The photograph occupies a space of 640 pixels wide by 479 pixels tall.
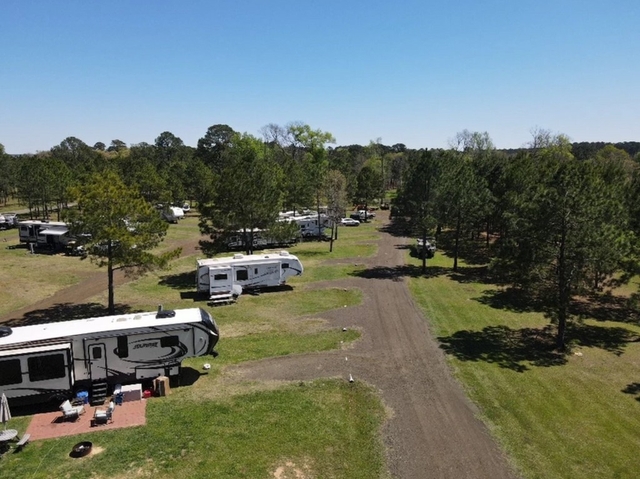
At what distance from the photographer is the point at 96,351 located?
18.8 metres

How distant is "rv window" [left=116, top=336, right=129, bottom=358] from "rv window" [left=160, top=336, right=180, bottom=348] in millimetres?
1441

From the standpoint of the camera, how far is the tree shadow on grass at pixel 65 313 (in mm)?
27969

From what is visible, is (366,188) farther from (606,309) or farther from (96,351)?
(96,351)

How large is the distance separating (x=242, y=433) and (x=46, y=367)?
28.5ft

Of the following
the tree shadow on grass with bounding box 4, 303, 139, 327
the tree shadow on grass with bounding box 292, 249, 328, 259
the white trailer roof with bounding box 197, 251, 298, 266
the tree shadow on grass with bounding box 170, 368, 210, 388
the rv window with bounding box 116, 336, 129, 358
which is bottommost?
the tree shadow on grass with bounding box 170, 368, 210, 388

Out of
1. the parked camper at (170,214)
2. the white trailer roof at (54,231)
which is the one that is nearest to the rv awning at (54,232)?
the white trailer roof at (54,231)

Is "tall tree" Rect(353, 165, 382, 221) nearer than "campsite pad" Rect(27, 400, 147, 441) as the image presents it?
No

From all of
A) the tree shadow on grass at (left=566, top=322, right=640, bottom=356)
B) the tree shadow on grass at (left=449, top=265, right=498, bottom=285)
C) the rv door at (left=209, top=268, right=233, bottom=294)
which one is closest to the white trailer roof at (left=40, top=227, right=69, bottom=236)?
the rv door at (left=209, top=268, right=233, bottom=294)

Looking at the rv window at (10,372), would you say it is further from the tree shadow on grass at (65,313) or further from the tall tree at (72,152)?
the tall tree at (72,152)

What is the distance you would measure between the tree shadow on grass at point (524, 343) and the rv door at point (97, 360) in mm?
17321

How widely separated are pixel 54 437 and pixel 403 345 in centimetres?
1728

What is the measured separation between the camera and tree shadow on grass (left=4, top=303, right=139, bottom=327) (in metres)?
28.0

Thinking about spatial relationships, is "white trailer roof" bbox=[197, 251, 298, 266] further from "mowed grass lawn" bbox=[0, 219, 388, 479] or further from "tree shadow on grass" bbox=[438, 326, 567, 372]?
"tree shadow on grass" bbox=[438, 326, 567, 372]

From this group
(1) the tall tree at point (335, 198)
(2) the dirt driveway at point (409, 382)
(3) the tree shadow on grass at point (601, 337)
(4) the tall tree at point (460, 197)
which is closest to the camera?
(2) the dirt driveway at point (409, 382)
